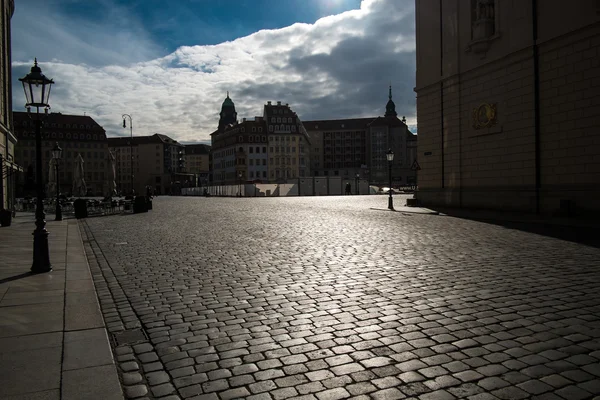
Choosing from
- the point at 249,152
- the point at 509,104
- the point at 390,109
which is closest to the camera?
the point at 509,104

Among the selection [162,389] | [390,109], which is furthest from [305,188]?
[390,109]

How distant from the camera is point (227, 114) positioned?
6097 inches

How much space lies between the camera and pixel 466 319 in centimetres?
483

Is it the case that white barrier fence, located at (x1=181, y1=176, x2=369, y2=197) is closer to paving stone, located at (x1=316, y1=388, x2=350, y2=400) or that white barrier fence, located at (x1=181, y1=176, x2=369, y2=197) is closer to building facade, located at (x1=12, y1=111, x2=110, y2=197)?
paving stone, located at (x1=316, y1=388, x2=350, y2=400)

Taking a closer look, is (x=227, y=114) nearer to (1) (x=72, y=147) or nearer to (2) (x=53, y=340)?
(1) (x=72, y=147)

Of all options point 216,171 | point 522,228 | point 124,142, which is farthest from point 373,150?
point 522,228

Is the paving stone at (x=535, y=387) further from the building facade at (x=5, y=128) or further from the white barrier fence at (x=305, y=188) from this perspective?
the white barrier fence at (x=305, y=188)

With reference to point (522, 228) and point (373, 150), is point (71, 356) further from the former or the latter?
point (373, 150)

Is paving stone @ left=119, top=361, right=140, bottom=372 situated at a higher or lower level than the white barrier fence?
lower

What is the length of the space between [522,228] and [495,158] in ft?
27.4

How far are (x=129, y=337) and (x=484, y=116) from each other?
22.2 metres

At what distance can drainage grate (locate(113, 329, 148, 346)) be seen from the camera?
4354mm

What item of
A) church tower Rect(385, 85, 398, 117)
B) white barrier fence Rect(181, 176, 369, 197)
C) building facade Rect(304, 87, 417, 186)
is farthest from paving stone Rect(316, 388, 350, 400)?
church tower Rect(385, 85, 398, 117)

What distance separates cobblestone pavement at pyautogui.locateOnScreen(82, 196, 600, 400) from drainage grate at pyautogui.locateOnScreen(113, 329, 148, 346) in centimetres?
2
